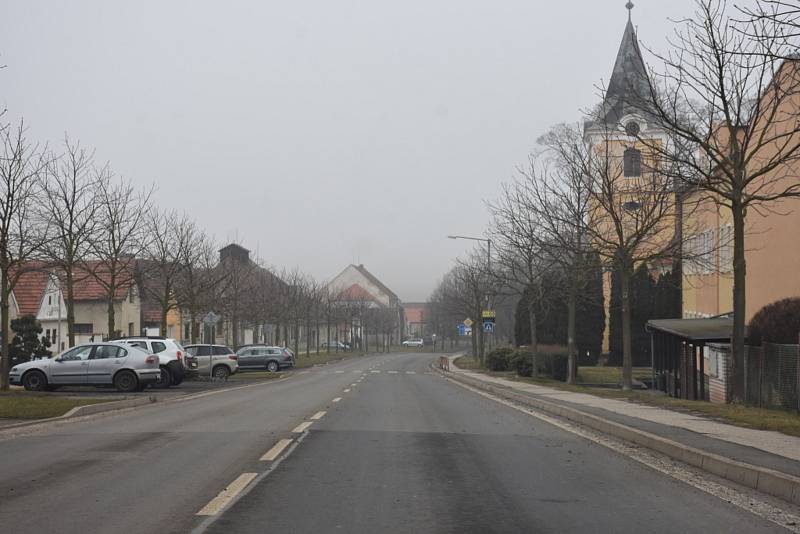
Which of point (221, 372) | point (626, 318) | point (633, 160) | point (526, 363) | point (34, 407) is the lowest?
point (221, 372)

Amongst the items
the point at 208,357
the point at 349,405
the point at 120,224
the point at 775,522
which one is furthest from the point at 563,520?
the point at 208,357

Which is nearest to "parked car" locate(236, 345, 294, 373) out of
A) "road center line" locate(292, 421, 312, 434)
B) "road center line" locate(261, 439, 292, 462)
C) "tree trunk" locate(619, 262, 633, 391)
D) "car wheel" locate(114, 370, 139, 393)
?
"car wheel" locate(114, 370, 139, 393)

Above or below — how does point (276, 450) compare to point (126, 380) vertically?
above

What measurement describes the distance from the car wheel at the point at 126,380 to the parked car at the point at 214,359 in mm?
12113

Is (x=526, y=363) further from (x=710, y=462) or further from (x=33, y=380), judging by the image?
(x=710, y=462)

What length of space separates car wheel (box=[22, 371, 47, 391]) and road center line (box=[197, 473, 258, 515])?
61.1 feet

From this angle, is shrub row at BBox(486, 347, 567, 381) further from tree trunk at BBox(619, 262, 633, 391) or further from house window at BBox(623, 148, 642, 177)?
tree trunk at BBox(619, 262, 633, 391)

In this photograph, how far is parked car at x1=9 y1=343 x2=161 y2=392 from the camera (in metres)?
25.3

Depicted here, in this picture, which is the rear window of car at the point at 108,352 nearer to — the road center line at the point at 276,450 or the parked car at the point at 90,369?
the parked car at the point at 90,369

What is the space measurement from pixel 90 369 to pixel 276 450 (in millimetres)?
16240

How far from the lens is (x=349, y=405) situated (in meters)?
19.7

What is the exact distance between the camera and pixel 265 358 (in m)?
48.9

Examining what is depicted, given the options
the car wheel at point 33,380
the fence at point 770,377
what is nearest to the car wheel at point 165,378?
the car wheel at point 33,380

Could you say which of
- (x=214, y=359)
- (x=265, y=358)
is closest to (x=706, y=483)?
(x=214, y=359)
